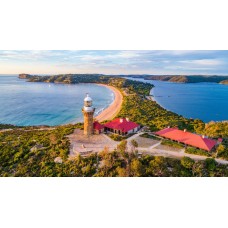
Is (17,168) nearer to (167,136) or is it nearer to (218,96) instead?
(167,136)

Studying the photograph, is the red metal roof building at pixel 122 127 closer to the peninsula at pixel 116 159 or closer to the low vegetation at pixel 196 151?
the peninsula at pixel 116 159

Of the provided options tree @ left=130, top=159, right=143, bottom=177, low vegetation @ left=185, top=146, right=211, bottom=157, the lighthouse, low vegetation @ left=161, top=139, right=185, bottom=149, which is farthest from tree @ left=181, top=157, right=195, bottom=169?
the lighthouse

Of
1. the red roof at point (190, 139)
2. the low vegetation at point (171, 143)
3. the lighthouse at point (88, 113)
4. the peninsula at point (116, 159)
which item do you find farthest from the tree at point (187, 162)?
the lighthouse at point (88, 113)

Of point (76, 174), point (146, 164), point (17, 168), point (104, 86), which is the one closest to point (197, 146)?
point (146, 164)

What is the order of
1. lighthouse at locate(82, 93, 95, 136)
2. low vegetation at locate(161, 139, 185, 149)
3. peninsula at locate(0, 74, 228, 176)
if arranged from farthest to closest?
lighthouse at locate(82, 93, 95, 136) < low vegetation at locate(161, 139, 185, 149) < peninsula at locate(0, 74, 228, 176)

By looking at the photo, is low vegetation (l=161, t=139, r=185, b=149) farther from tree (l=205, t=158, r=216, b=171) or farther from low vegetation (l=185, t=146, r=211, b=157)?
tree (l=205, t=158, r=216, b=171)
